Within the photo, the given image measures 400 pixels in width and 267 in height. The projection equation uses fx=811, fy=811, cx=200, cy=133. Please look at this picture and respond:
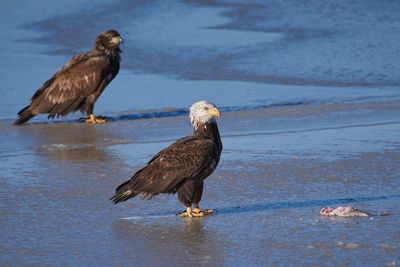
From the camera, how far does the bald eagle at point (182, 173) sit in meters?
5.43

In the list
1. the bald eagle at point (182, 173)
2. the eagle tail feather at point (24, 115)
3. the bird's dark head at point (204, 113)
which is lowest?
the bald eagle at point (182, 173)

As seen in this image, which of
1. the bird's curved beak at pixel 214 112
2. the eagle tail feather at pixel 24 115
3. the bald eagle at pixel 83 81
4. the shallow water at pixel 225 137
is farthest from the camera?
the bald eagle at pixel 83 81

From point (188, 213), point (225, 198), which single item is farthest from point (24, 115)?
point (188, 213)

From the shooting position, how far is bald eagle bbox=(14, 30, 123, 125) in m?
10.2

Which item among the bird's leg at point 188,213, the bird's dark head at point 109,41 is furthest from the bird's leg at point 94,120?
the bird's leg at point 188,213

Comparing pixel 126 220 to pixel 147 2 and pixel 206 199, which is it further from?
pixel 147 2

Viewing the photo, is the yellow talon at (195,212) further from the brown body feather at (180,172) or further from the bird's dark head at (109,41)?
the bird's dark head at (109,41)

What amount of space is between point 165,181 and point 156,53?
354 inches

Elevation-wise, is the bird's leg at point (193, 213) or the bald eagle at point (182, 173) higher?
the bald eagle at point (182, 173)

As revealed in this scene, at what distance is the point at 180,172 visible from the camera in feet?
17.9

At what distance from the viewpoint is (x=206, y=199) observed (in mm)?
6000

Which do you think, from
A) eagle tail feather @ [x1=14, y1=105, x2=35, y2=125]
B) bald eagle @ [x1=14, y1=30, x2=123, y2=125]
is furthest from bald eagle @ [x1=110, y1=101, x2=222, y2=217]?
bald eagle @ [x1=14, y1=30, x2=123, y2=125]

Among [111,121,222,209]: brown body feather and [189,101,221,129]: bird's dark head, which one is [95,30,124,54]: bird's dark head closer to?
[189,101,221,129]: bird's dark head

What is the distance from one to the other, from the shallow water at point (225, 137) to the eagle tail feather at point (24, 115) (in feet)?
0.45
